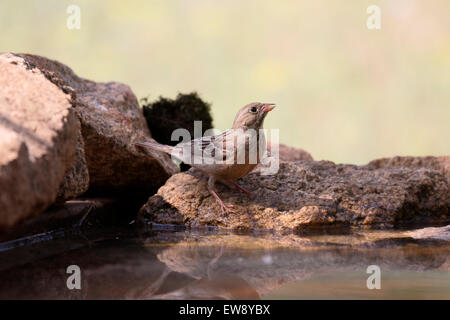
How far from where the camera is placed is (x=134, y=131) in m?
6.05

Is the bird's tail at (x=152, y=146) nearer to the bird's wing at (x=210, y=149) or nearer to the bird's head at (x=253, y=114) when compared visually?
the bird's wing at (x=210, y=149)

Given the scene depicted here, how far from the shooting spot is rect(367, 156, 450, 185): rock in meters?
7.13

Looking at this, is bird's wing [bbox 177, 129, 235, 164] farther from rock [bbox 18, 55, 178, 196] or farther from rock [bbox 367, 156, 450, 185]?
rock [bbox 367, 156, 450, 185]

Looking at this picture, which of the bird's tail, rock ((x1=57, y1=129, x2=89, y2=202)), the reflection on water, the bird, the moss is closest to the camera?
the reflection on water

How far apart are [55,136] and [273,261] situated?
5.50 ft

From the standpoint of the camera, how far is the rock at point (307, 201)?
526 centimetres

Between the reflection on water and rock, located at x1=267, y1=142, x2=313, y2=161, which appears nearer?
the reflection on water

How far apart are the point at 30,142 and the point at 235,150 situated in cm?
253

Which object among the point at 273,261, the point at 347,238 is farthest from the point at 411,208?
the point at 273,261

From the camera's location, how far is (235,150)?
5.14m

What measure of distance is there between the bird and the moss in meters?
2.20

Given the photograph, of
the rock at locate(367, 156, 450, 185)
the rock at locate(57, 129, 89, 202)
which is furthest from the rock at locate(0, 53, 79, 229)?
the rock at locate(367, 156, 450, 185)
